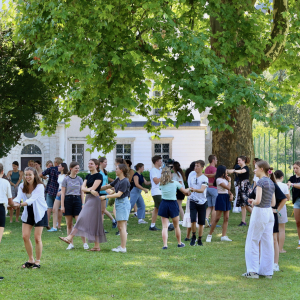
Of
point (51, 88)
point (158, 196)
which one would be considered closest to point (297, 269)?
point (158, 196)

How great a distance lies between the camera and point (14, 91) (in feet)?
53.2

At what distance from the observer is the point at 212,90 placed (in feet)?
38.4

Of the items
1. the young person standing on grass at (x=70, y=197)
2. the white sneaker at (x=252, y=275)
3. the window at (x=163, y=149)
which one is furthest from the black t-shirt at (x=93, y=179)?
the window at (x=163, y=149)

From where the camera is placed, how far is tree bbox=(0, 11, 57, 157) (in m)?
16.1

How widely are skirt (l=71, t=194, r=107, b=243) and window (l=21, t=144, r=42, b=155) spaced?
93.1 feet

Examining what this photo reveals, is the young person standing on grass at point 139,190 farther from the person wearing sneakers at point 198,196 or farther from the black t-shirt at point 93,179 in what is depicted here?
the black t-shirt at point 93,179

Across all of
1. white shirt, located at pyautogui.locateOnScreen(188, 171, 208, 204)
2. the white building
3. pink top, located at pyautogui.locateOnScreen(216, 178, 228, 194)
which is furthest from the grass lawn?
the white building

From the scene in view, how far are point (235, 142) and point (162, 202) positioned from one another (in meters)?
8.52

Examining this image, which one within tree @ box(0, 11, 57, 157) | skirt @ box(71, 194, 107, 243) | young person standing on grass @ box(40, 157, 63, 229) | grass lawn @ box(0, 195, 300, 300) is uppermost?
tree @ box(0, 11, 57, 157)

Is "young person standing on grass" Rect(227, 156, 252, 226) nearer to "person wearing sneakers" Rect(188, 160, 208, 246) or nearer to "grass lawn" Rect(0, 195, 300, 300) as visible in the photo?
"grass lawn" Rect(0, 195, 300, 300)

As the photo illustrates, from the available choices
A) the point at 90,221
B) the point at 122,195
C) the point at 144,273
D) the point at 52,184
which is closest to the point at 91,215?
the point at 90,221

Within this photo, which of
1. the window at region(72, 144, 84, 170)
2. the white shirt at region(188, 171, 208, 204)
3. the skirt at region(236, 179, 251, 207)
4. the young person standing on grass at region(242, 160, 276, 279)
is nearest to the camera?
the young person standing on grass at region(242, 160, 276, 279)

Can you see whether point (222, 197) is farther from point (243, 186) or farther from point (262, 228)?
point (262, 228)

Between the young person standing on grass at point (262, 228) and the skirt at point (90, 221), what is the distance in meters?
3.26
